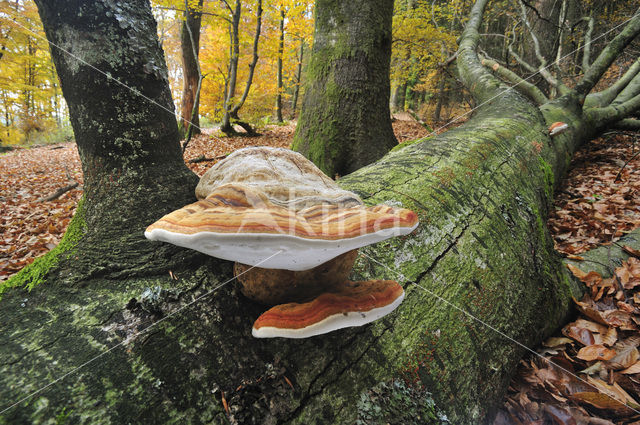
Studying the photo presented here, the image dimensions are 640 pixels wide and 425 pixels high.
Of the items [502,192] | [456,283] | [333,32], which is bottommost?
[456,283]

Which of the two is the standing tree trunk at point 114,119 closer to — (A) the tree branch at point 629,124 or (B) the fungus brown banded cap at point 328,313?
(B) the fungus brown banded cap at point 328,313

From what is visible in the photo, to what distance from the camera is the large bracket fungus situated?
2.41 ft

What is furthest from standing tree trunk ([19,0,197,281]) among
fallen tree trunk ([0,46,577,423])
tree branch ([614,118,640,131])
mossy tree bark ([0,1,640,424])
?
tree branch ([614,118,640,131])

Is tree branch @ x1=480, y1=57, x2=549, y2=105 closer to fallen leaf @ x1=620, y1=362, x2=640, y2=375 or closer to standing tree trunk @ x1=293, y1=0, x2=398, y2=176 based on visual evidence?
standing tree trunk @ x1=293, y1=0, x2=398, y2=176

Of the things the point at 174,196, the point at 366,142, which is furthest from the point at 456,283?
the point at 366,142

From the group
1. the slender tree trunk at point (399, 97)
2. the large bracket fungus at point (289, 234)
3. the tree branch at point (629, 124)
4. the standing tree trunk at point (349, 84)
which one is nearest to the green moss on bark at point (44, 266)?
the large bracket fungus at point (289, 234)

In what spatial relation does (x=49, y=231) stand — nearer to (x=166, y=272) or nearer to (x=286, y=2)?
(x=166, y=272)

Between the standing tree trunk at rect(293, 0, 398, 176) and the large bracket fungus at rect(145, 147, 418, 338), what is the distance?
324 centimetres

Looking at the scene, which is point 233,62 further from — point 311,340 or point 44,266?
point 311,340

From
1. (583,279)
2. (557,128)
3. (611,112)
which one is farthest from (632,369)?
(611,112)

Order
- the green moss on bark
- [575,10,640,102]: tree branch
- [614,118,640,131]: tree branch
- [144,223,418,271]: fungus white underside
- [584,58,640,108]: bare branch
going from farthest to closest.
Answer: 1. [614,118,640,131]: tree branch
2. [584,58,640,108]: bare branch
3. [575,10,640,102]: tree branch
4. the green moss on bark
5. [144,223,418,271]: fungus white underside

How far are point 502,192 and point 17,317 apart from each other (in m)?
2.86

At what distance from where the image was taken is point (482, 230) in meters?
1.94

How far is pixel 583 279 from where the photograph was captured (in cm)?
246
